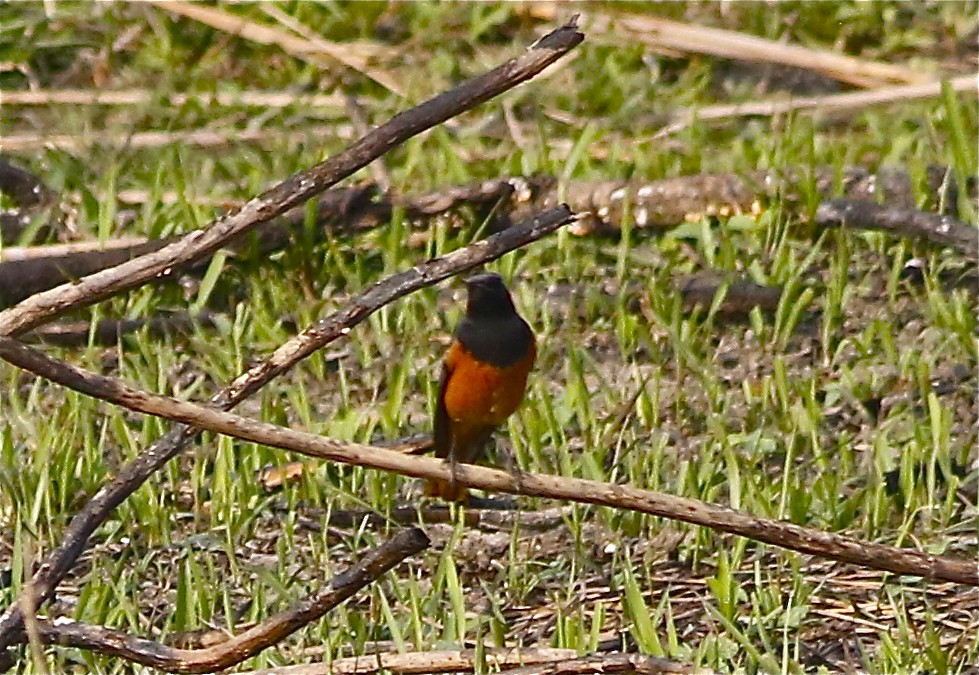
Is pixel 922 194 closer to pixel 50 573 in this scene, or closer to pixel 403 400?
pixel 403 400

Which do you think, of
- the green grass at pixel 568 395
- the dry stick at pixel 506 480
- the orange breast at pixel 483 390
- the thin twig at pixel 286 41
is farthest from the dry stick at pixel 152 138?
the dry stick at pixel 506 480

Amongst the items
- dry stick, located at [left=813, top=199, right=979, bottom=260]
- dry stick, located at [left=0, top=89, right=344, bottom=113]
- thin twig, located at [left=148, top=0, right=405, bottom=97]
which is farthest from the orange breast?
thin twig, located at [left=148, top=0, right=405, bottom=97]

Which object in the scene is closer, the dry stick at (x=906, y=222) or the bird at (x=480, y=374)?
the bird at (x=480, y=374)

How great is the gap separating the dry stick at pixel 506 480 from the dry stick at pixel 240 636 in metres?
0.20

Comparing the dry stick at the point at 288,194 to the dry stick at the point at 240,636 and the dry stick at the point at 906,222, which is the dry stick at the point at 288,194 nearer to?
the dry stick at the point at 240,636

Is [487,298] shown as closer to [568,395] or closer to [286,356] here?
[568,395]

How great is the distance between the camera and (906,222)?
5.36m

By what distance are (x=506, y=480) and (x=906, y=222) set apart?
105 inches

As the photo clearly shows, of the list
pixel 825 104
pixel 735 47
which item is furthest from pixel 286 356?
pixel 735 47

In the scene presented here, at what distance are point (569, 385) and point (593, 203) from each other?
1159 mm

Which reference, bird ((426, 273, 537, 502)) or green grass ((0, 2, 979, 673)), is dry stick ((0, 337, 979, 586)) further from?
bird ((426, 273, 537, 502))

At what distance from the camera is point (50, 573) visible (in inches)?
134

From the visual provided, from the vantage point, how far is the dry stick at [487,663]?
9.82 ft

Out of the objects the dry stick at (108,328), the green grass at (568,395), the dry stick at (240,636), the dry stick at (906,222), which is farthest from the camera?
the dry stick at (906,222)
